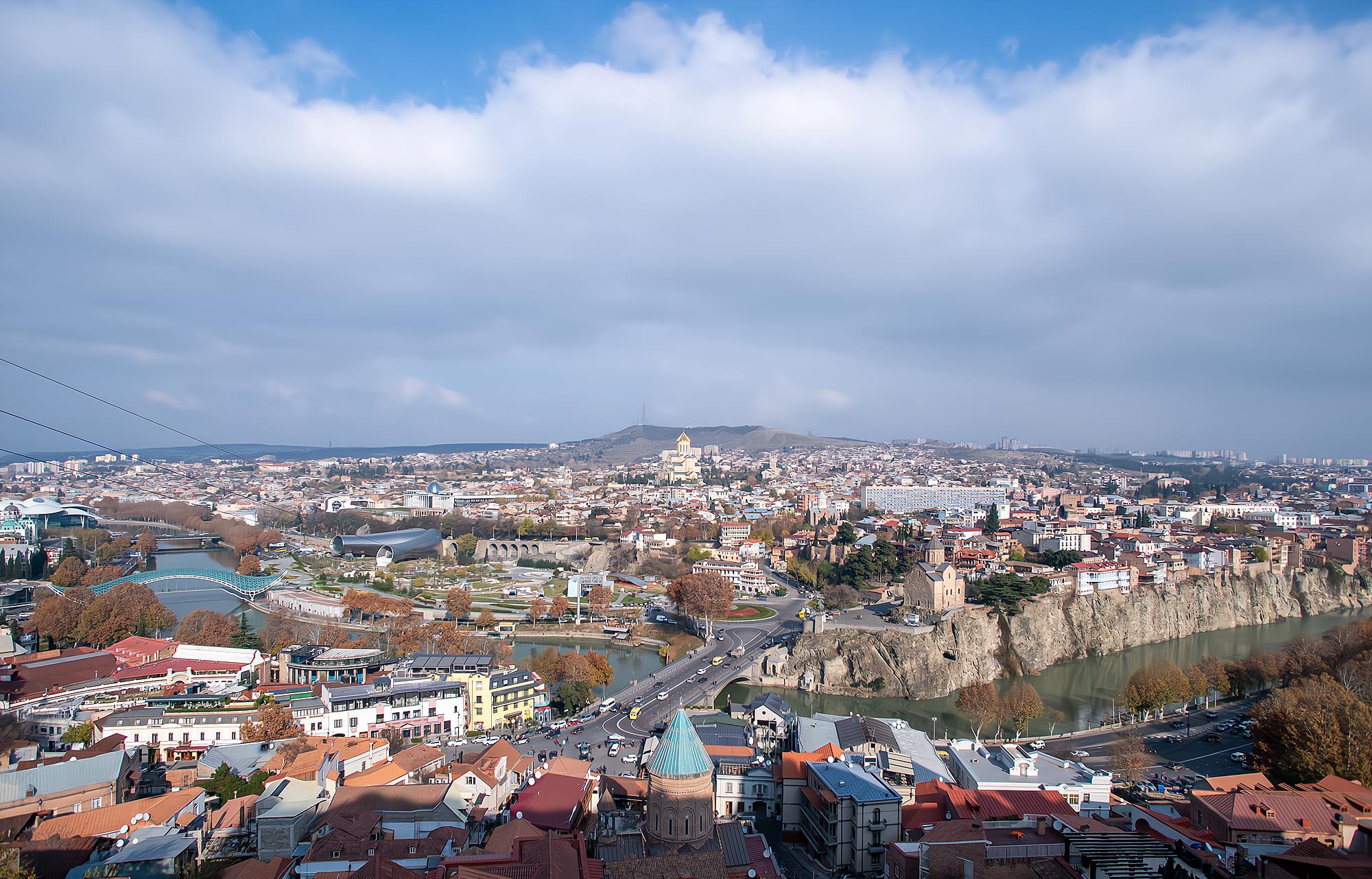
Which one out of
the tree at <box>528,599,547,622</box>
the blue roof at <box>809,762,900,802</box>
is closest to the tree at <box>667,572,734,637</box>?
the tree at <box>528,599,547,622</box>

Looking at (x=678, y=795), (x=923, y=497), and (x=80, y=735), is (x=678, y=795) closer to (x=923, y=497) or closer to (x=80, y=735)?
(x=80, y=735)

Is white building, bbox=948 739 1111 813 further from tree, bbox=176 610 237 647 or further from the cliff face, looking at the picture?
tree, bbox=176 610 237 647

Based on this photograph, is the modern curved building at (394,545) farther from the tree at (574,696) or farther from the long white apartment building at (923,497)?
the long white apartment building at (923,497)

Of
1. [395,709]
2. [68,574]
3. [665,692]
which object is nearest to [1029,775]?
Result: [665,692]

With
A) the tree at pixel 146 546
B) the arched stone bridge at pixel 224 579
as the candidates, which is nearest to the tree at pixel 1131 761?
the arched stone bridge at pixel 224 579

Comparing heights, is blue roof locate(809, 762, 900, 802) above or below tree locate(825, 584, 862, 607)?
above

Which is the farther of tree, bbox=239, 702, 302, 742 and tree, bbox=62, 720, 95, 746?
tree, bbox=62, 720, 95, 746
